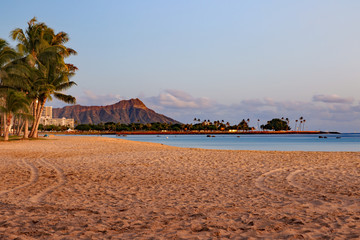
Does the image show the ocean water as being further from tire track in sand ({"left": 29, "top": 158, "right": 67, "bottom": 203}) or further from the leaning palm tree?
tire track in sand ({"left": 29, "top": 158, "right": 67, "bottom": 203})

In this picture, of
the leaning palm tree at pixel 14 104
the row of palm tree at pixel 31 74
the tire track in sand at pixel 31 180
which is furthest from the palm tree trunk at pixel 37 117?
the tire track in sand at pixel 31 180

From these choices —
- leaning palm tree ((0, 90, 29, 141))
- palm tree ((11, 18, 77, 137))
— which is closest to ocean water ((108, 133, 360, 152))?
palm tree ((11, 18, 77, 137))

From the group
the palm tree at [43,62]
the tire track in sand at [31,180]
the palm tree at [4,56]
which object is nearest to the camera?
the tire track in sand at [31,180]

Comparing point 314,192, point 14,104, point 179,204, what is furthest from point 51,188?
point 14,104

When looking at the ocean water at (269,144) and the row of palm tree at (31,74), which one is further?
the ocean water at (269,144)

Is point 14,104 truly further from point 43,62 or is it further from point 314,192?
point 314,192

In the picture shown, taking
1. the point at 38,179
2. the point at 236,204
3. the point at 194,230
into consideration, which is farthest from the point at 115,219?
the point at 38,179

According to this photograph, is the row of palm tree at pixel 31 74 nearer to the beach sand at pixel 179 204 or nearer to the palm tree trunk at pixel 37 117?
the palm tree trunk at pixel 37 117

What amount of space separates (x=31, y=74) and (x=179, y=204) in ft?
118

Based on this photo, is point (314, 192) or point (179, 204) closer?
point (179, 204)

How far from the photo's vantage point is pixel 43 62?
4094 cm

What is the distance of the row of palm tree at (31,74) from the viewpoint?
116 feet

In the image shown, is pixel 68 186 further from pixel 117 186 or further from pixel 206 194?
pixel 206 194

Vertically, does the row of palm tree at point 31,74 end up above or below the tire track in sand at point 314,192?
above
